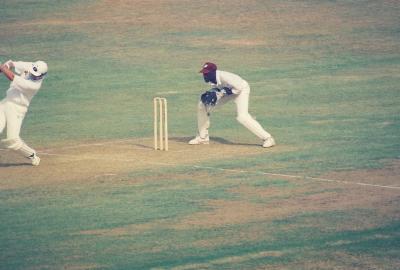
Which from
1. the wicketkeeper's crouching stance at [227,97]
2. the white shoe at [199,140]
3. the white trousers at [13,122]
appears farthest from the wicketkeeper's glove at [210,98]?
the white trousers at [13,122]

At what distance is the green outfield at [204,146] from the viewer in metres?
17.6

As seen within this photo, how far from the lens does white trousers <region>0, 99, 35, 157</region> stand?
2384 centimetres

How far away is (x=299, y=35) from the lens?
150ft

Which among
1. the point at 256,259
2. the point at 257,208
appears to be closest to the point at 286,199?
the point at 257,208

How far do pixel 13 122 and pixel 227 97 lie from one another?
501 centimetres

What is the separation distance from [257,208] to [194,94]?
1575 cm

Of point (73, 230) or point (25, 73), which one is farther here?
point (25, 73)

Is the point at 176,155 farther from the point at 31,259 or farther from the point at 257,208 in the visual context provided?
the point at 31,259

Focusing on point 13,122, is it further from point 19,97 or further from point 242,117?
point 242,117

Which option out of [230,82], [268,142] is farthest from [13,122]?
[268,142]

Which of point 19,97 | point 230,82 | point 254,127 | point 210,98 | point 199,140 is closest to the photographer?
point 19,97

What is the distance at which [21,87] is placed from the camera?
24031mm

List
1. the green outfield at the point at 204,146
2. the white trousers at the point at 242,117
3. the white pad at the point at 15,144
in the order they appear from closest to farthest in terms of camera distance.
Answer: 1. the green outfield at the point at 204,146
2. the white pad at the point at 15,144
3. the white trousers at the point at 242,117

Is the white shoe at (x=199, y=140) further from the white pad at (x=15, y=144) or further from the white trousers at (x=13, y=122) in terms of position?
the white pad at (x=15, y=144)
